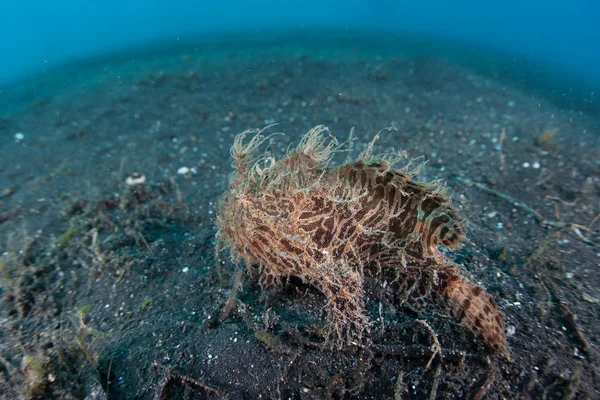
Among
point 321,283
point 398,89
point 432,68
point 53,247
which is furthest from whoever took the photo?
point 432,68

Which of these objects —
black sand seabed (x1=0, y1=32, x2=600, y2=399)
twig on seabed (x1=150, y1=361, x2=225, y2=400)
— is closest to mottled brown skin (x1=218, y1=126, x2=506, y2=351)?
black sand seabed (x1=0, y1=32, x2=600, y2=399)

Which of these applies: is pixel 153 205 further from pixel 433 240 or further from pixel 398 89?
pixel 398 89

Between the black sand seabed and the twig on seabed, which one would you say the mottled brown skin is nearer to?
the black sand seabed

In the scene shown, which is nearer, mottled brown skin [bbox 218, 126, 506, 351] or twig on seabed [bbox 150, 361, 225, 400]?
twig on seabed [bbox 150, 361, 225, 400]

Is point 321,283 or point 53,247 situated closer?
point 321,283

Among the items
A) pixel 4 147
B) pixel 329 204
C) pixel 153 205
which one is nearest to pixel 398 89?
pixel 153 205

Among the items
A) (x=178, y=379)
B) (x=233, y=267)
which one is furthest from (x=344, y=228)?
(x=178, y=379)

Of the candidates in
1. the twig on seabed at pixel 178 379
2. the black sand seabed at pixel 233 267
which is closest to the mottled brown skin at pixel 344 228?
the black sand seabed at pixel 233 267
